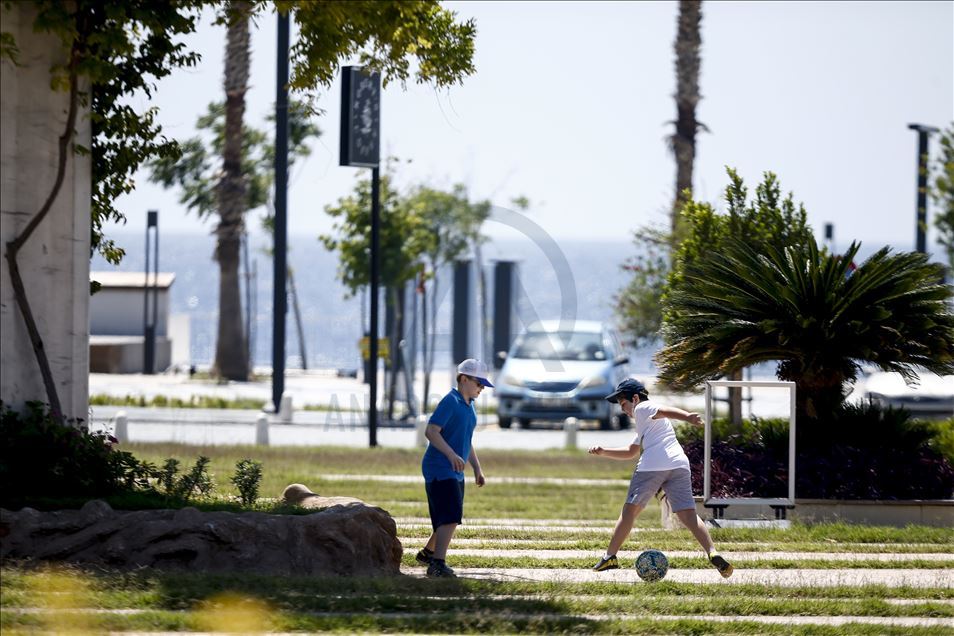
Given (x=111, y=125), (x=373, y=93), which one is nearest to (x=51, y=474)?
(x=111, y=125)

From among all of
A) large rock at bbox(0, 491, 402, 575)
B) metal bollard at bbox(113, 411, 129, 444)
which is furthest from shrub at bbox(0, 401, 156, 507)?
metal bollard at bbox(113, 411, 129, 444)

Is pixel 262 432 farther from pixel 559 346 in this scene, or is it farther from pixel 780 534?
pixel 780 534

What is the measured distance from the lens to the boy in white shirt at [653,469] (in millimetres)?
9789

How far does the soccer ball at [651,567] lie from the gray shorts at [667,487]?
1.41ft

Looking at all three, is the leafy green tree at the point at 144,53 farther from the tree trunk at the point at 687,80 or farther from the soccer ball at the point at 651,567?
the tree trunk at the point at 687,80

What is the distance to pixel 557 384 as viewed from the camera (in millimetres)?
28062

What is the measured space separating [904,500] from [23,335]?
7453 millimetres

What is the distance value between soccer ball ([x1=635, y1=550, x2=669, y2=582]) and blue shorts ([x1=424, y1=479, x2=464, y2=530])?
3.96 ft

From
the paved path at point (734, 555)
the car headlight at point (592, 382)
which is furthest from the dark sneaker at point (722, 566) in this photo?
the car headlight at point (592, 382)

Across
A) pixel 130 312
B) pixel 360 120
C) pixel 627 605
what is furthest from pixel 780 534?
pixel 130 312

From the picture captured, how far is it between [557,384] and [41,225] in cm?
1813

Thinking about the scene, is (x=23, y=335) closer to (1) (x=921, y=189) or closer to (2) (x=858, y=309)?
(2) (x=858, y=309)

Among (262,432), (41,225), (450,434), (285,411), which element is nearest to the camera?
(450,434)

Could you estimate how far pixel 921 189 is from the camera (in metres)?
31.4
